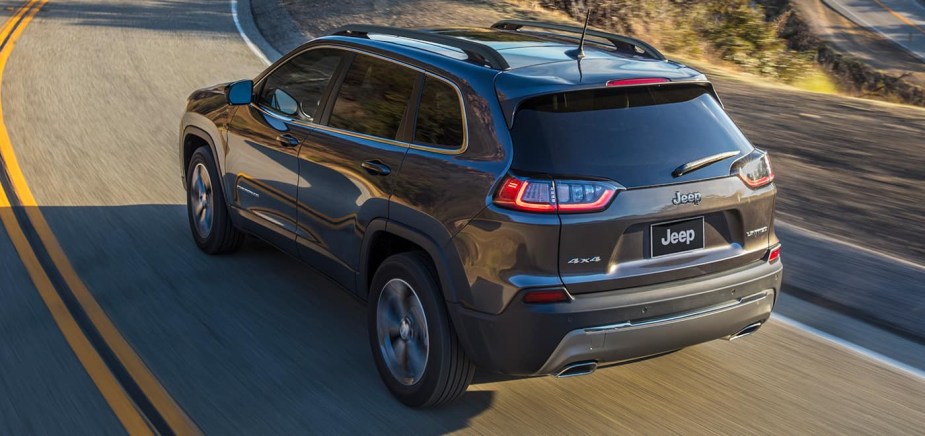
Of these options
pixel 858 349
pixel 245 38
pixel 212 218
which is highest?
pixel 212 218

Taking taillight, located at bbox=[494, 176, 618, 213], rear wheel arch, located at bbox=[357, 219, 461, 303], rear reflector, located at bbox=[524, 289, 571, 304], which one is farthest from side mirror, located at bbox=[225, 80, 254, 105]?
rear reflector, located at bbox=[524, 289, 571, 304]

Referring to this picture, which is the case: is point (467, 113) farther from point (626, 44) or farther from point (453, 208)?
point (626, 44)

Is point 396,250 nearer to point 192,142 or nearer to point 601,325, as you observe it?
point 601,325

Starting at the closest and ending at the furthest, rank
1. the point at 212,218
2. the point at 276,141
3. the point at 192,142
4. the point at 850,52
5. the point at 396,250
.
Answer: the point at 396,250 < the point at 276,141 < the point at 212,218 < the point at 192,142 < the point at 850,52

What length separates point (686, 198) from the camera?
4.25 m

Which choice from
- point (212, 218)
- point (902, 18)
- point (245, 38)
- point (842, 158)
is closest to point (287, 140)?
point (212, 218)

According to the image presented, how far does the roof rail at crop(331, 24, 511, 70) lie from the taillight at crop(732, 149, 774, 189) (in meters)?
1.14

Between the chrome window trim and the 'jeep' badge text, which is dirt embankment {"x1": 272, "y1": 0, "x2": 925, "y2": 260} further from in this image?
the chrome window trim

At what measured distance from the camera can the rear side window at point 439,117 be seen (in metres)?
4.52

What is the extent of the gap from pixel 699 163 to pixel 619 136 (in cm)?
40

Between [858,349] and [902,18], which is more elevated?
[858,349]

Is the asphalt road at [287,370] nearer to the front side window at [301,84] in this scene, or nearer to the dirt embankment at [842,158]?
the front side window at [301,84]

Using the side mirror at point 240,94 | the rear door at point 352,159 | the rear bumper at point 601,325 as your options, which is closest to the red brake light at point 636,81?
the rear bumper at point 601,325

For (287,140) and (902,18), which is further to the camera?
(902,18)
